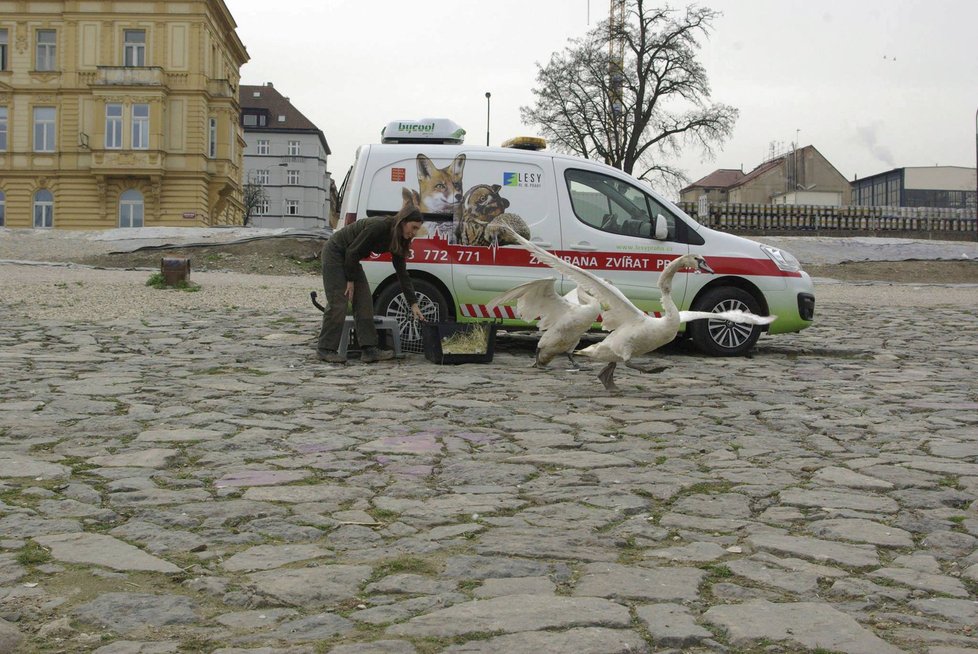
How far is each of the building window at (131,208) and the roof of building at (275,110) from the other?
51012 mm

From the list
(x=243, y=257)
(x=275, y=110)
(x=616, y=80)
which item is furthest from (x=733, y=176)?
(x=243, y=257)

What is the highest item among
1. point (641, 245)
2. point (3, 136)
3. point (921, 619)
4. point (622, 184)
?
point (3, 136)

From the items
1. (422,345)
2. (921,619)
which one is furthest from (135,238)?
(921,619)

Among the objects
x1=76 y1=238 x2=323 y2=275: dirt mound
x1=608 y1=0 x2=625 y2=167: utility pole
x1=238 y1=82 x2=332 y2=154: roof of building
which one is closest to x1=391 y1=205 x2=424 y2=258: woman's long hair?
x1=76 y1=238 x2=323 y2=275: dirt mound

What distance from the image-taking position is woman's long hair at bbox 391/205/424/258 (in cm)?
936

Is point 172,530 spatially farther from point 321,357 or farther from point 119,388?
point 321,357

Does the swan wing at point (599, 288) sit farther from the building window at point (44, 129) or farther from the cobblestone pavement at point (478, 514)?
the building window at point (44, 129)

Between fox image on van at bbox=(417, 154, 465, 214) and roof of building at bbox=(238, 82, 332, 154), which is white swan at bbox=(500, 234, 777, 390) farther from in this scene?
roof of building at bbox=(238, 82, 332, 154)

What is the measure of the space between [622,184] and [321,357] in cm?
381

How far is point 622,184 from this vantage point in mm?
11039

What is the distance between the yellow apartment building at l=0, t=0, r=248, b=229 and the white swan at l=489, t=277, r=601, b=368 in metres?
43.7

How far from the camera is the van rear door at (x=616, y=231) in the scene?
1085 cm

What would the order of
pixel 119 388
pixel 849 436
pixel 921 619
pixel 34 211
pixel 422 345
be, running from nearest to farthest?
1. pixel 921 619
2. pixel 849 436
3. pixel 119 388
4. pixel 422 345
5. pixel 34 211

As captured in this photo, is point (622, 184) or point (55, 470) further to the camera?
point (622, 184)
